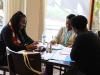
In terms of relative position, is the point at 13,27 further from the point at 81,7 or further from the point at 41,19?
the point at 81,7

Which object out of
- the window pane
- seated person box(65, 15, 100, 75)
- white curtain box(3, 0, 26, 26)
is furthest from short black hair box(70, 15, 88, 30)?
the window pane

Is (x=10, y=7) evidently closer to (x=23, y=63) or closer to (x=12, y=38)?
(x=12, y=38)

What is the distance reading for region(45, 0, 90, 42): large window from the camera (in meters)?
3.59

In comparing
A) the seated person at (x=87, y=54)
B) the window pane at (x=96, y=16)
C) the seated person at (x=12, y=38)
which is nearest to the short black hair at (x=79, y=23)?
the seated person at (x=87, y=54)

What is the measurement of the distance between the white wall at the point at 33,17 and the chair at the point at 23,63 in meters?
2.12

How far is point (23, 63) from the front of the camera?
3.67ft

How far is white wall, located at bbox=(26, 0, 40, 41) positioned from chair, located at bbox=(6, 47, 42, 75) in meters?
2.12

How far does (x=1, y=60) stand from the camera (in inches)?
67.8

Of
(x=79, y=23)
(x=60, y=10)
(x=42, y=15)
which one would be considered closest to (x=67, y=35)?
(x=42, y=15)

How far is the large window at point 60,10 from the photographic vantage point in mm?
3588

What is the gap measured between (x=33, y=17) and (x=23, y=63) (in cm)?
229

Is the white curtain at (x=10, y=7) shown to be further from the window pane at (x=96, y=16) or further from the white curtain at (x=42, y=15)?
the window pane at (x=96, y=16)

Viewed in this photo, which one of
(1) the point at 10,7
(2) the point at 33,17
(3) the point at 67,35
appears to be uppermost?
(1) the point at 10,7

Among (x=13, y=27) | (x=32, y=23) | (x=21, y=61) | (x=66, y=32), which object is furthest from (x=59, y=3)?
(x=21, y=61)
